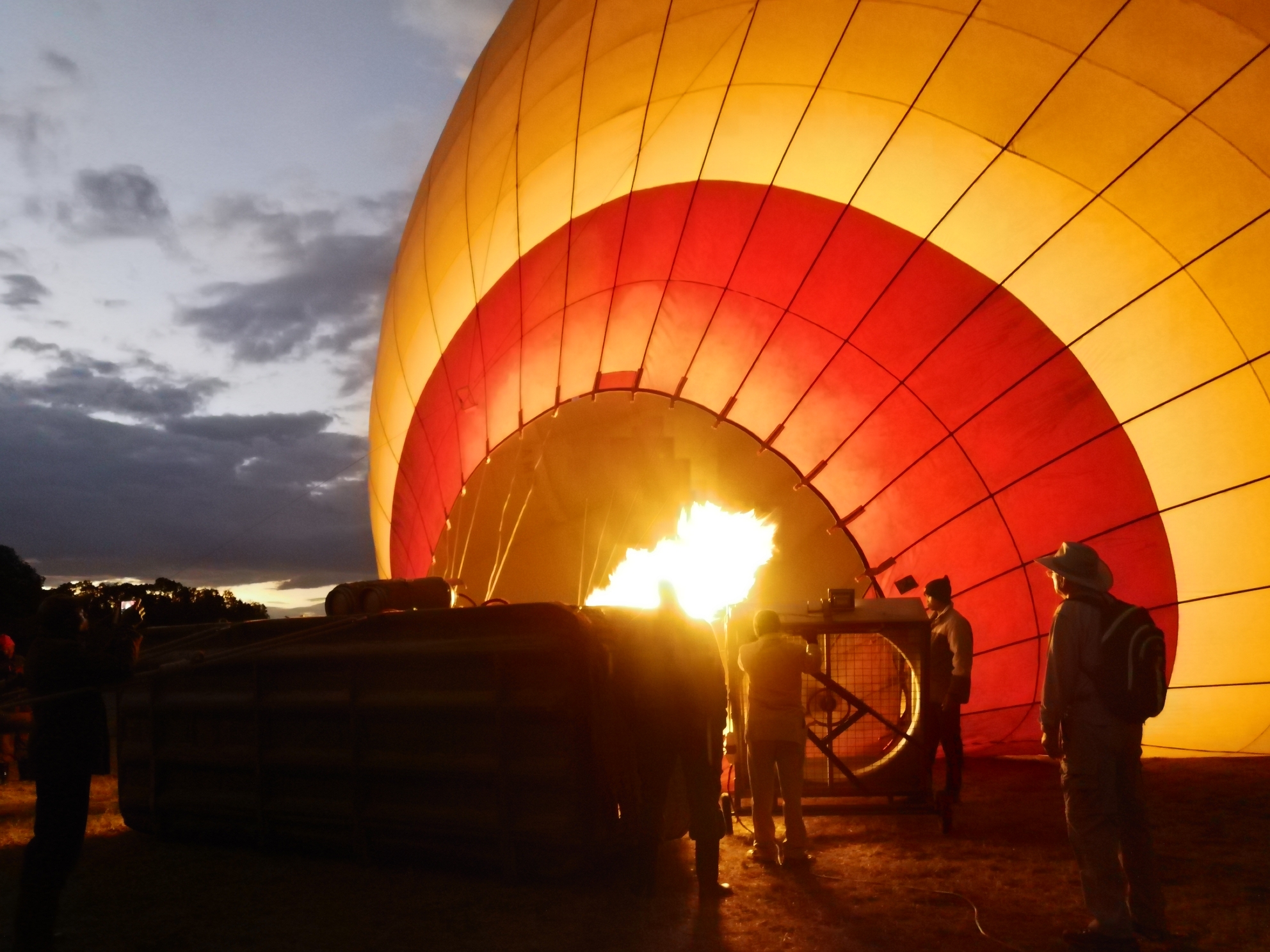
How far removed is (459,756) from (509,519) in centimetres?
391

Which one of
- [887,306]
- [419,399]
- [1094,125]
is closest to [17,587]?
[419,399]

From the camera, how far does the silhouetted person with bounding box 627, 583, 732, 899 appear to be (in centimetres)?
438

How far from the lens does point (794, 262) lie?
311 inches

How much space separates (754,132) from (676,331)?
1612mm

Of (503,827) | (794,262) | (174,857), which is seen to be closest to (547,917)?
(503,827)

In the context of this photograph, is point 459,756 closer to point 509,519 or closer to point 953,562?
point 509,519

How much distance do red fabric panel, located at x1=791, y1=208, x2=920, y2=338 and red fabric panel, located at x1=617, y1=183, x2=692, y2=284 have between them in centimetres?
108

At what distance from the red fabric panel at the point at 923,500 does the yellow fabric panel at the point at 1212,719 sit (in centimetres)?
183

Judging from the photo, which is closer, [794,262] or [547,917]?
[547,917]

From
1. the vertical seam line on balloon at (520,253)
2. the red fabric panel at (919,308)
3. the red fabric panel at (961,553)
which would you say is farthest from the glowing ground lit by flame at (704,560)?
the red fabric panel at (919,308)

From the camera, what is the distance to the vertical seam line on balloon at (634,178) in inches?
291

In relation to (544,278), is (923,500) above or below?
below

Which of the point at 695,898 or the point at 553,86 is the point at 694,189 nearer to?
the point at 553,86

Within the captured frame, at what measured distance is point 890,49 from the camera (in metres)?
6.88
